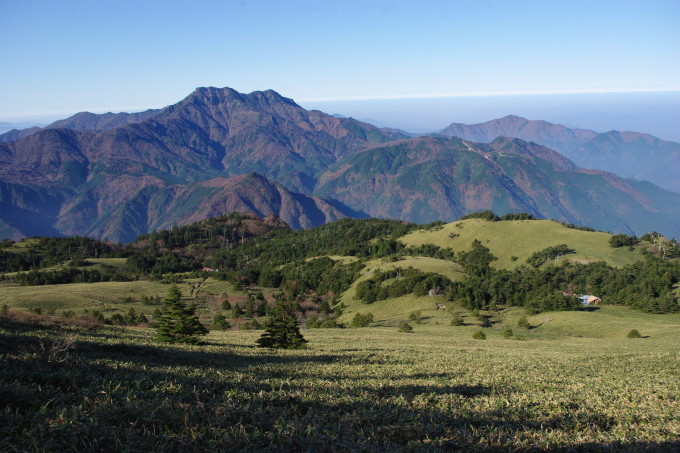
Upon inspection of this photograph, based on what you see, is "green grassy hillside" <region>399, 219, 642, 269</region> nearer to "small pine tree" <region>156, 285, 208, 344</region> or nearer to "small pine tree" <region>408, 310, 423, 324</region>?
"small pine tree" <region>408, 310, 423, 324</region>

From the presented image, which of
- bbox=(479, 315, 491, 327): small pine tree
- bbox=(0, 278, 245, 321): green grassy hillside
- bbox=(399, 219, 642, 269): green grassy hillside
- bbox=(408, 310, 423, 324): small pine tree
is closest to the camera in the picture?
bbox=(479, 315, 491, 327): small pine tree

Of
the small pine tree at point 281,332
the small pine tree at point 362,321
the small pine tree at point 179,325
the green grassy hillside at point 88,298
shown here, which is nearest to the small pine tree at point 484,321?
the small pine tree at point 362,321

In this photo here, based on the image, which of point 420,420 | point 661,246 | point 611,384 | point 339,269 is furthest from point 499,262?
point 420,420

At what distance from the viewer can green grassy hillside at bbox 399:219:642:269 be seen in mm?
142750

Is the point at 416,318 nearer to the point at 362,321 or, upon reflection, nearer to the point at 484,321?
the point at 362,321

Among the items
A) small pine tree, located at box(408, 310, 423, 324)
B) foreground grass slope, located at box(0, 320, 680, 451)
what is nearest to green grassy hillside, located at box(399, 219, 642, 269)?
small pine tree, located at box(408, 310, 423, 324)

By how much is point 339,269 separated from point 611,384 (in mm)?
156066

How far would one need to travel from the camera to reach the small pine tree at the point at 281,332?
105ft

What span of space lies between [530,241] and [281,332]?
526 feet

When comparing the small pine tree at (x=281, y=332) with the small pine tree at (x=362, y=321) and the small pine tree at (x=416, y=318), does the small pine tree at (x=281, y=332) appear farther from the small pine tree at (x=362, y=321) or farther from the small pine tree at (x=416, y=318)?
the small pine tree at (x=416, y=318)

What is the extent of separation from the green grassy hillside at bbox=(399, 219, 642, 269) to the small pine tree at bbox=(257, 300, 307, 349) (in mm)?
134762

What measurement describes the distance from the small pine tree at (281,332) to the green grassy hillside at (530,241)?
135 meters

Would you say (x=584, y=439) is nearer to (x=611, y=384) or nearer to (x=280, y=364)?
(x=611, y=384)

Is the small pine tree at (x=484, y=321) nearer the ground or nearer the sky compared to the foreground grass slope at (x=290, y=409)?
nearer the ground
